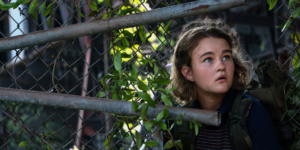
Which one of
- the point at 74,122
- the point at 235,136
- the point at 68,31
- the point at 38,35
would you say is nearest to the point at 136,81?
the point at 68,31

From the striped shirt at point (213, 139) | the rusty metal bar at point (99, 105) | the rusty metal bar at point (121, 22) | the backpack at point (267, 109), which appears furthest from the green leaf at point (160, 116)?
the striped shirt at point (213, 139)

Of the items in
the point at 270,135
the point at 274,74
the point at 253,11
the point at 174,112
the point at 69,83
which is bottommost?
the point at 270,135

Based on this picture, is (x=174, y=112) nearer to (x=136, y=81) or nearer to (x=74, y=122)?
(x=136, y=81)

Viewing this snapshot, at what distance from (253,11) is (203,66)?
5.60 m

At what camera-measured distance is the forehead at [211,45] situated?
1482 millimetres

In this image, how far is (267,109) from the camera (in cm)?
149

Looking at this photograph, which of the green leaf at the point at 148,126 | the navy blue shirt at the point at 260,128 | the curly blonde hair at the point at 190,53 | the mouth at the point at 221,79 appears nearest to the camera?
the green leaf at the point at 148,126

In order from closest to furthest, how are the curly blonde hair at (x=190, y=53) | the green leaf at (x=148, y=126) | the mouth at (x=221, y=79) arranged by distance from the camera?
the green leaf at (x=148, y=126), the mouth at (x=221, y=79), the curly blonde hair at (x=190, y=53)

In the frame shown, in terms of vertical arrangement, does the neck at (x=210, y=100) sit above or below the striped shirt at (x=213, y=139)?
above

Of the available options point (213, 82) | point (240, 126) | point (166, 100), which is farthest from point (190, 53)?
point (166, 100)

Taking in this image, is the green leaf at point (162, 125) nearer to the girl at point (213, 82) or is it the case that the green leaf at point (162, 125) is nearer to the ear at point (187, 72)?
the girl at point (213, 82)

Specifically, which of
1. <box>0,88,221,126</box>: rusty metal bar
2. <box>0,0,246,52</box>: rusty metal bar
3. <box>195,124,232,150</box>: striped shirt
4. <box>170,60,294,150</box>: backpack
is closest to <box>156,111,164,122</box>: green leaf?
<box>0,88,221,126</box>: rusty metal bar

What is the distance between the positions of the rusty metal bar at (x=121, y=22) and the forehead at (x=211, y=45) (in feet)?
1.71

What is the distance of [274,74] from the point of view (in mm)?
1417
